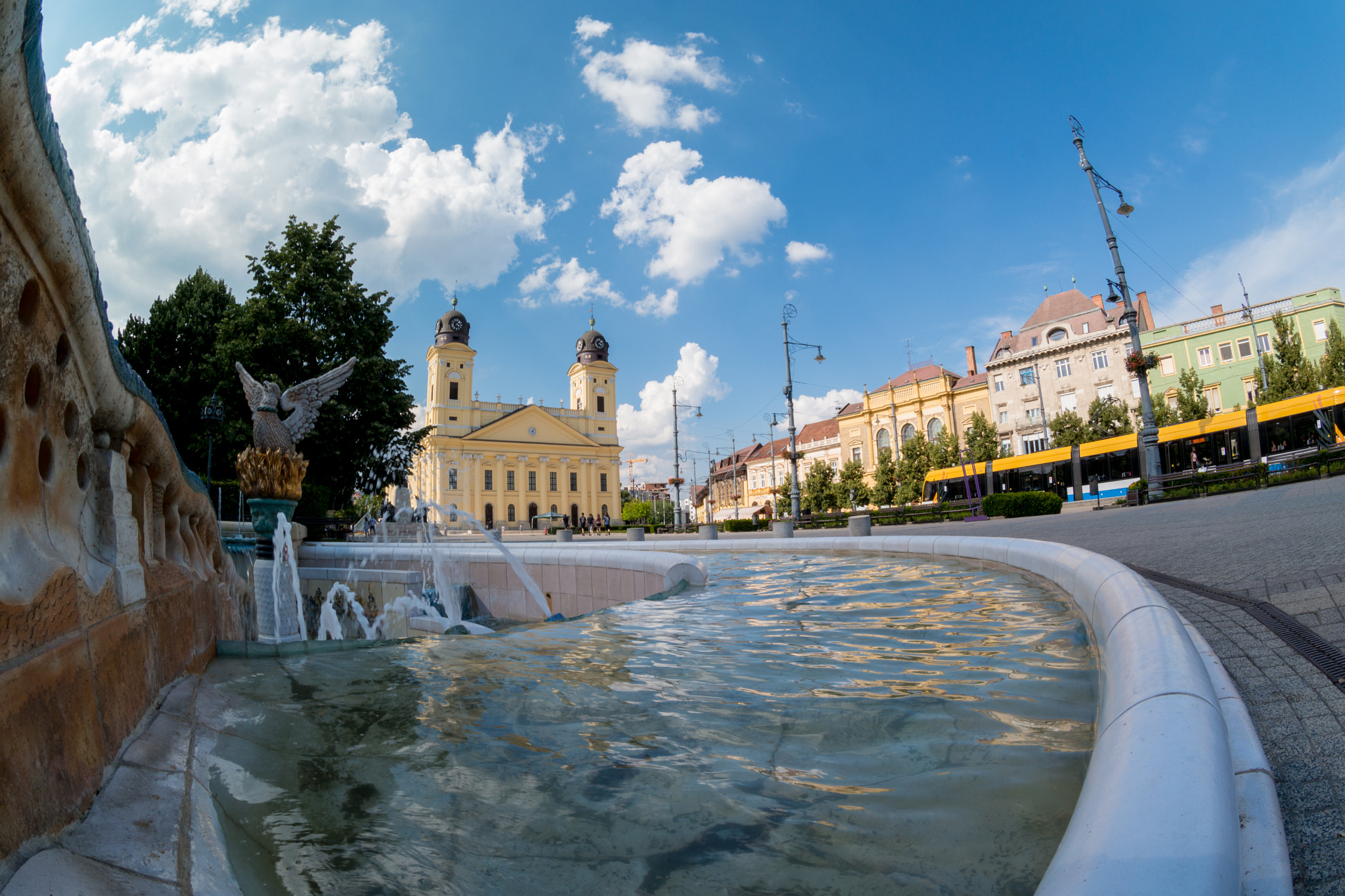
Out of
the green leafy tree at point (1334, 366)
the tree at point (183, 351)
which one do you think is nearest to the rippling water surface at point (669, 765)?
the tree at point (183, 351)

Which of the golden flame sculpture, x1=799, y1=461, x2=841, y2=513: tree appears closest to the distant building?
x1=799, y1=461, x2=841, y2=513: tree

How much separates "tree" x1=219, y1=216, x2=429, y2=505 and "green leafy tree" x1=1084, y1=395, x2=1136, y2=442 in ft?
139

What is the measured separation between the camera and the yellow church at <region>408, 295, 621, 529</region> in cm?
6750

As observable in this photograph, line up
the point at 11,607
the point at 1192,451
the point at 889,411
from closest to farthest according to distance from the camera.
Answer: the point at 11,607 < the point at 1192,451 < the point at 889,411

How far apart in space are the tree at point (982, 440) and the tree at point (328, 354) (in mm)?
38851

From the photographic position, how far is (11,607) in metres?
1.42

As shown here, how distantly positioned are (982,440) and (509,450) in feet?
152

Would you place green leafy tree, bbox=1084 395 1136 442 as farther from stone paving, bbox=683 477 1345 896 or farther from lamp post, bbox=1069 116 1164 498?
stone paving, bbox=683 477 1345 896

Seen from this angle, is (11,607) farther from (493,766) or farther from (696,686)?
(696,686)

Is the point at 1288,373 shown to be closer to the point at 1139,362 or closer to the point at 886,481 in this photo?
the point at 1139,362

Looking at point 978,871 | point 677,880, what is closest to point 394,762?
point 677,880

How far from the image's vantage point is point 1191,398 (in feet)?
129

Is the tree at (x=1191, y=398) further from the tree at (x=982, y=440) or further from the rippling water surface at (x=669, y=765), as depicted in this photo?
the rippling water surface at (x=669, y=765)

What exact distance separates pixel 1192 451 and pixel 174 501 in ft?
104
